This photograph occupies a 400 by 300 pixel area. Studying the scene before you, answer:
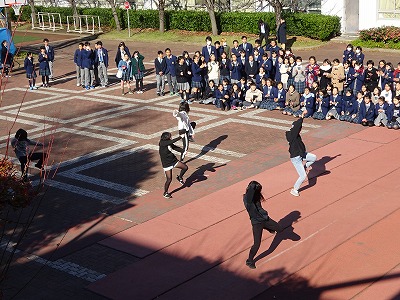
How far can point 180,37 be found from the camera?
1528 inches

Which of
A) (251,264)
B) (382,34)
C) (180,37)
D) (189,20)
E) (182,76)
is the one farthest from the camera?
(189,20)

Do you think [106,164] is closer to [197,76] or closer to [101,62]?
[197,76]

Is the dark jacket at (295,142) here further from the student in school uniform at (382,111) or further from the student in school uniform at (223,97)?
the student in school uniform at (223,97)

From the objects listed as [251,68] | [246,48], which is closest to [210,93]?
[251,68]

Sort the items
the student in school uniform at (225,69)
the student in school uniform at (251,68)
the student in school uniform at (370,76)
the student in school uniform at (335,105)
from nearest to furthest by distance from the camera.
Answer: the student in school uniform at (335,105) → the student in school uniform at (370,76) → the student in school uniform at (251,68) → the student in school uniform at (225,69)

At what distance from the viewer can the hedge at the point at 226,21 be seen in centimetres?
3422

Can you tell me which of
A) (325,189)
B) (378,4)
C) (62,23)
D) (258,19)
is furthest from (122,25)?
(325,189)

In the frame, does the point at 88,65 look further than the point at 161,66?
Yes

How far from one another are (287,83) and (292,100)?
1.83m

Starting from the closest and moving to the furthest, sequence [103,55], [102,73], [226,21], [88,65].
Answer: [103,55] → [88,65] → [102,73] → [226,21]

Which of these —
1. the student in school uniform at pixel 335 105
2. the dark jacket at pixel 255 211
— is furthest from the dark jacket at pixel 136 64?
the dark jacket at pixel 255 211

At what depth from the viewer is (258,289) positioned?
10.2m

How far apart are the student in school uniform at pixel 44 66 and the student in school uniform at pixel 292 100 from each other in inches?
416

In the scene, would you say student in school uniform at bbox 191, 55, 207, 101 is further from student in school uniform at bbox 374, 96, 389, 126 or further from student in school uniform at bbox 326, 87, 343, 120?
student in school uniform at bbox 374, 96, 389, 126
